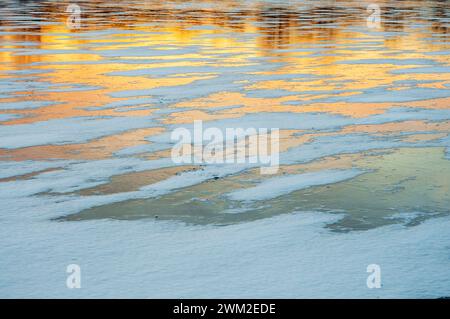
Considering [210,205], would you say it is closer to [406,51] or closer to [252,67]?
[252,67]

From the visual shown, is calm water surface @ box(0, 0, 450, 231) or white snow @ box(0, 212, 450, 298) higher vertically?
calm water surface @ box(0, 0, 450, 231)

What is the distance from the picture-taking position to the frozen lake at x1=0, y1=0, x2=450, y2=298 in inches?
138

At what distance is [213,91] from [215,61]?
342 cm

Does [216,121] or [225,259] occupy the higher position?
[216,121]

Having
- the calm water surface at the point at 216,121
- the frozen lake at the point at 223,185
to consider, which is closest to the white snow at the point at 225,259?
the frozen lake at the point at 223,185

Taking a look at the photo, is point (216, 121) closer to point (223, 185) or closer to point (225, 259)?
point (223, 185)

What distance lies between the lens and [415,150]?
19.8 ft

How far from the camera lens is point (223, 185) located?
16.5ft

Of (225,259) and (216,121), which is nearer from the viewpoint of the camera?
(225,259)

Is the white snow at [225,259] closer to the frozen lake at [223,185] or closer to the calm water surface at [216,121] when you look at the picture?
the frozen lake at [223,185]

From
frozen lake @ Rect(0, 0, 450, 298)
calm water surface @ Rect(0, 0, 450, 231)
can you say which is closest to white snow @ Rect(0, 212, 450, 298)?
frozen lake @ Rect(0, 0, 450, 298)

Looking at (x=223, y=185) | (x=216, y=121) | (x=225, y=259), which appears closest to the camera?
(x=225, y=259)

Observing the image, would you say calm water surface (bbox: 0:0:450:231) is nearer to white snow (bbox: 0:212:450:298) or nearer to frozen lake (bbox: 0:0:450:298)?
frozen lake (bbox: 0:0:450:298)

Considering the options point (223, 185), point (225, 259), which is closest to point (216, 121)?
point (223, 185)
